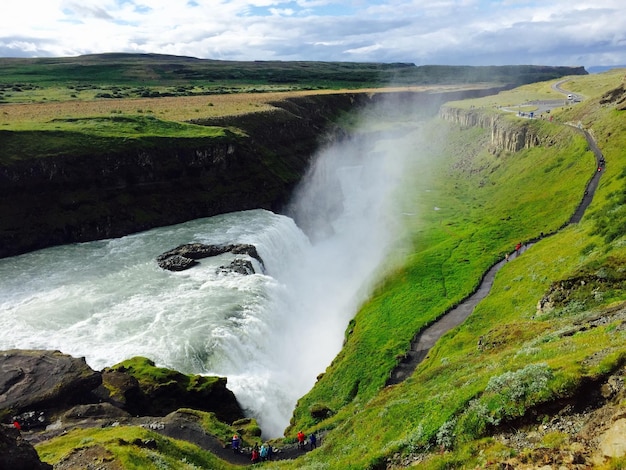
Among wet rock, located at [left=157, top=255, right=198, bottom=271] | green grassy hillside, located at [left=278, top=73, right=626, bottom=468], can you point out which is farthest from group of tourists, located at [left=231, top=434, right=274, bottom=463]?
wet rock, located at [left=157, top=255, right=198, bottom=271]

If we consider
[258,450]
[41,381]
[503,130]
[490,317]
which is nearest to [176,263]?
[41,381]

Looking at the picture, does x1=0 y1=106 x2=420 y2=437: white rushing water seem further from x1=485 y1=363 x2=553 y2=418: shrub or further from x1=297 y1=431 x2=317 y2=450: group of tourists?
x1=485 y1=363 x2=553 y2=418: shrub

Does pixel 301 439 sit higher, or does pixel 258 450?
pixel 301 439

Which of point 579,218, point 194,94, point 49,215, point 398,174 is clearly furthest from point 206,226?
point 194,94

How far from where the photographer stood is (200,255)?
209 ft

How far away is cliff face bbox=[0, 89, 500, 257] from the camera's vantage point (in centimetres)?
6500

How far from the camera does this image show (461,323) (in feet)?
157

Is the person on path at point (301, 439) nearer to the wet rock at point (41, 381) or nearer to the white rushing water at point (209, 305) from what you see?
the white rushing water at point (209, 305)

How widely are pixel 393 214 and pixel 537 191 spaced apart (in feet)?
95.3

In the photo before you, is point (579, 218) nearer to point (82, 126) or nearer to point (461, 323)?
point (461, 323)

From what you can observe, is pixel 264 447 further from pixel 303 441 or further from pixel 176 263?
pixel 176 263

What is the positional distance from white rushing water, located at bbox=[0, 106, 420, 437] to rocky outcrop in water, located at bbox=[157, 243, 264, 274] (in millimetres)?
1304

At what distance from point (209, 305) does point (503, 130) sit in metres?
97.0

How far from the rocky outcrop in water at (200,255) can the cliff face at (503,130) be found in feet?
247
